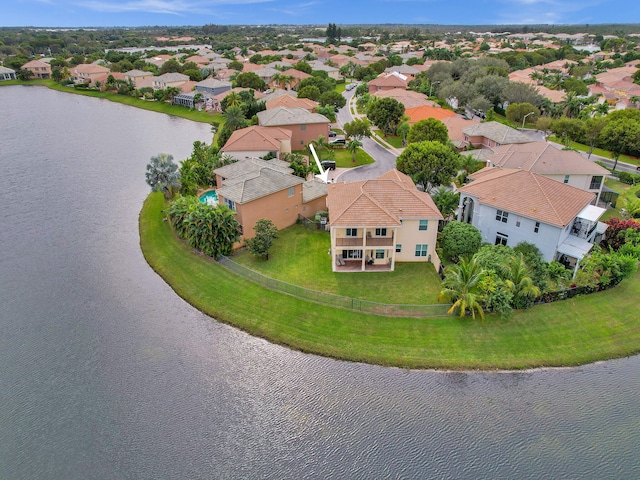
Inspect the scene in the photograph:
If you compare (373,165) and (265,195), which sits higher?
(265,195)

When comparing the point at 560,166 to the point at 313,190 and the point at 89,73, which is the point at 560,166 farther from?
the point at 89,73

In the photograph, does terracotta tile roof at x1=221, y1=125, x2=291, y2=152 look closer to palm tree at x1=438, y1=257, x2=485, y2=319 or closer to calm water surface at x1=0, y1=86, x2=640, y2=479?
calm water surface at x1=0, y1=86, x2=640, y2=479

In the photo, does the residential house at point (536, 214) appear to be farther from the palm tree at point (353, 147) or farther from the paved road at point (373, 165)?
the palm tree at point (353, 147)

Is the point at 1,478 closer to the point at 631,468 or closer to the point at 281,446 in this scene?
the point at 281,446

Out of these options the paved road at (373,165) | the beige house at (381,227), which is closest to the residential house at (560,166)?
the paved road at (373,165)

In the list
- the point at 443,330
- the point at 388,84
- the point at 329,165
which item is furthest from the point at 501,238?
the point at 388,84

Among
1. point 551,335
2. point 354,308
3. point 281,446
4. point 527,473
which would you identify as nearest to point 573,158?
point 551,335
